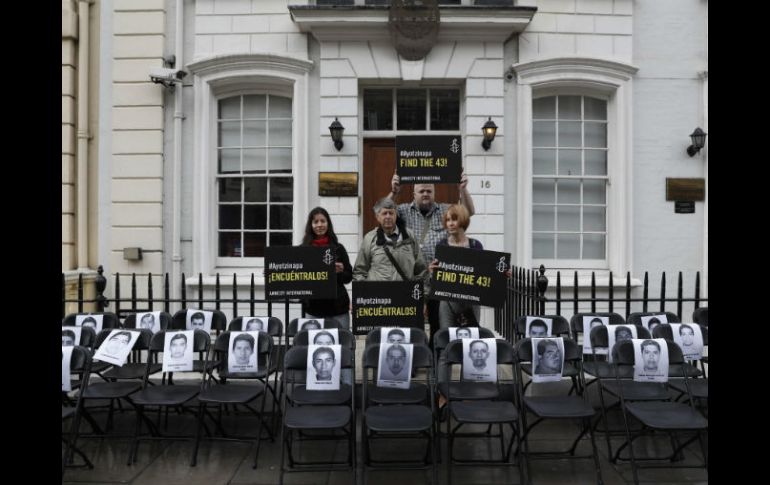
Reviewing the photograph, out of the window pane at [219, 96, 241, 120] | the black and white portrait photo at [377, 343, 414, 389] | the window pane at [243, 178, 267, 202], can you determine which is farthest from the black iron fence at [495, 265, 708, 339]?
the window pane at [219, 96, 241, 120]

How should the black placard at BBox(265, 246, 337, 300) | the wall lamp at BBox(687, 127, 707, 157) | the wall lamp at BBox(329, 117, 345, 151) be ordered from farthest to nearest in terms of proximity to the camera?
the wall lamp at BBox(687, 127, 707, 157), the wall lamp at BBox(329, 117, 345, 151), the black placard at BBox(265, 246, 337, 300)

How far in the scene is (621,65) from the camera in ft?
26.5

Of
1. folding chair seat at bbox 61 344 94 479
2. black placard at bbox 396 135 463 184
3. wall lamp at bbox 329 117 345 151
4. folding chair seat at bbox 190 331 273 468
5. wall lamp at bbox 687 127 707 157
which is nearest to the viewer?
folding chair seat at bbox 61 344 94 479

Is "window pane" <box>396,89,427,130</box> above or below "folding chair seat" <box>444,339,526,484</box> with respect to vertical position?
above

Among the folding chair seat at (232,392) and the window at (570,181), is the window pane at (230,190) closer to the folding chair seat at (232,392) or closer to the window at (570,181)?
the folding chair seat at (232,392)

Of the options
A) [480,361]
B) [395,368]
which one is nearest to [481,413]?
[480,361]

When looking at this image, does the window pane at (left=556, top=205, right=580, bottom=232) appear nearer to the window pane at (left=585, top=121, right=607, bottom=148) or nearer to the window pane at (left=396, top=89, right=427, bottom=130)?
the window pane at (left=585, top=121, right=607, bottom=148)

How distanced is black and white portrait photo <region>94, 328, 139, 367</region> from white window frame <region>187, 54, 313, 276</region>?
129 inches


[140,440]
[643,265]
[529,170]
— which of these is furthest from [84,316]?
[643,265]

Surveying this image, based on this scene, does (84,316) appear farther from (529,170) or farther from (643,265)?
(643,265)

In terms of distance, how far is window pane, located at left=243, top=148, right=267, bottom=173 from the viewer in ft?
27.6

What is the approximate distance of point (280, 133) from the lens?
842cm

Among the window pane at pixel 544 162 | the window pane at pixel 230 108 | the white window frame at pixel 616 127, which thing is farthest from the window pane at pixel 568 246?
the window pane at pixel 230 108

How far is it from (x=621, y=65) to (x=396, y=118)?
3.23 meters
